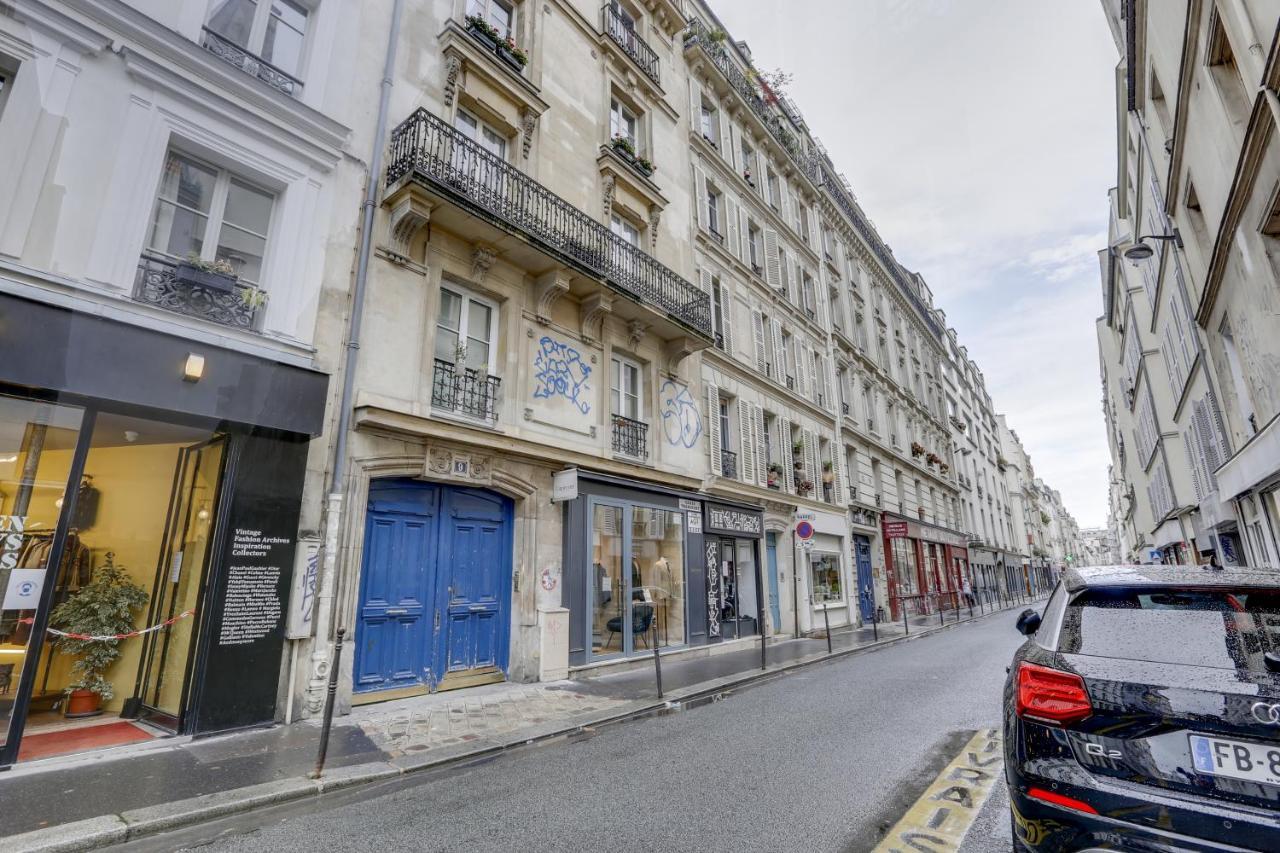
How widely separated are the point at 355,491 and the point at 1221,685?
26.1 ft

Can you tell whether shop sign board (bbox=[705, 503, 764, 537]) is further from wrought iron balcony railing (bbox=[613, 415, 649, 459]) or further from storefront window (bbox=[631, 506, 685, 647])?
wrought iron balcony railing (bbox=[613, 415, 649, 459])

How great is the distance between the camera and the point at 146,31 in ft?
21.5

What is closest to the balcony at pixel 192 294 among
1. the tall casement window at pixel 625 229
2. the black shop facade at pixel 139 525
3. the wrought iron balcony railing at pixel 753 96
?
the black shop facade at pixel 139 525

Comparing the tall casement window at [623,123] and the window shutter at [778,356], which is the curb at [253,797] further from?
the window shutter at [778,356]

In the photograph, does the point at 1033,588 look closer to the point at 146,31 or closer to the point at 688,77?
the point at 688,77

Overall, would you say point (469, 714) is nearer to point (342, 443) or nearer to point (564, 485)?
point (342, 443)

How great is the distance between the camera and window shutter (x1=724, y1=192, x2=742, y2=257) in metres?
17.2

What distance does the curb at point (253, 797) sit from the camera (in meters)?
3.64

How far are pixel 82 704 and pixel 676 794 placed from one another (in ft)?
21.9

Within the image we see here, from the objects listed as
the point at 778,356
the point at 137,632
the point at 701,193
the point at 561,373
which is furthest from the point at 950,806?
the point at 701,193

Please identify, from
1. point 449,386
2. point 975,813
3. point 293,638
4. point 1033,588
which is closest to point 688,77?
point 449,386

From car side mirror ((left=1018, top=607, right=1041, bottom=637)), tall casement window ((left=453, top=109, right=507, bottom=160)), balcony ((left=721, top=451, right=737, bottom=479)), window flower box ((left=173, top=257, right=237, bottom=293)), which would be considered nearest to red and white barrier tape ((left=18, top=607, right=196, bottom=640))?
window flower box ((left=173, top=257, right=237, bottom=293))

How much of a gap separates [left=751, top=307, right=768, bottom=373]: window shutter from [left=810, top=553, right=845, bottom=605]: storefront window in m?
6.02

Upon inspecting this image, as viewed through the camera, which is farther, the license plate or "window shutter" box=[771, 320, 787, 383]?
"window shutter" box=[771, 320, 787, 383]
